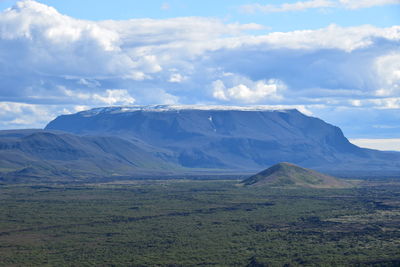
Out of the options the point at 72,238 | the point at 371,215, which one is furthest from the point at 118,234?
the point at 371,215

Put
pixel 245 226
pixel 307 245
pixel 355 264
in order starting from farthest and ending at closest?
pixel 245 226, pixel 307 245, pixel 355 264

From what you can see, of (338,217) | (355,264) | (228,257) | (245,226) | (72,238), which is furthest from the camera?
(338,217)

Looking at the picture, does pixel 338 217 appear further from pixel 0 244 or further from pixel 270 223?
pixel 0 244

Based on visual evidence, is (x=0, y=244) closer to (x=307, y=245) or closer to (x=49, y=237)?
(x=49, y=237)

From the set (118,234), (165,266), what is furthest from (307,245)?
(118,234)

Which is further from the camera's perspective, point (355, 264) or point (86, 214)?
point (86, 214)

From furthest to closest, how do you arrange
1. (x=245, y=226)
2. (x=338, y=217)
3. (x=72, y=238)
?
(x=338, y=217), (x=245, y=226), (x=72, y=238)

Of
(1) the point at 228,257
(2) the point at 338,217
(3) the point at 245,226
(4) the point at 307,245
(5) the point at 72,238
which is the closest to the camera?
(1) the point at 228,257

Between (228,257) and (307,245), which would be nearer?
(228,257)
